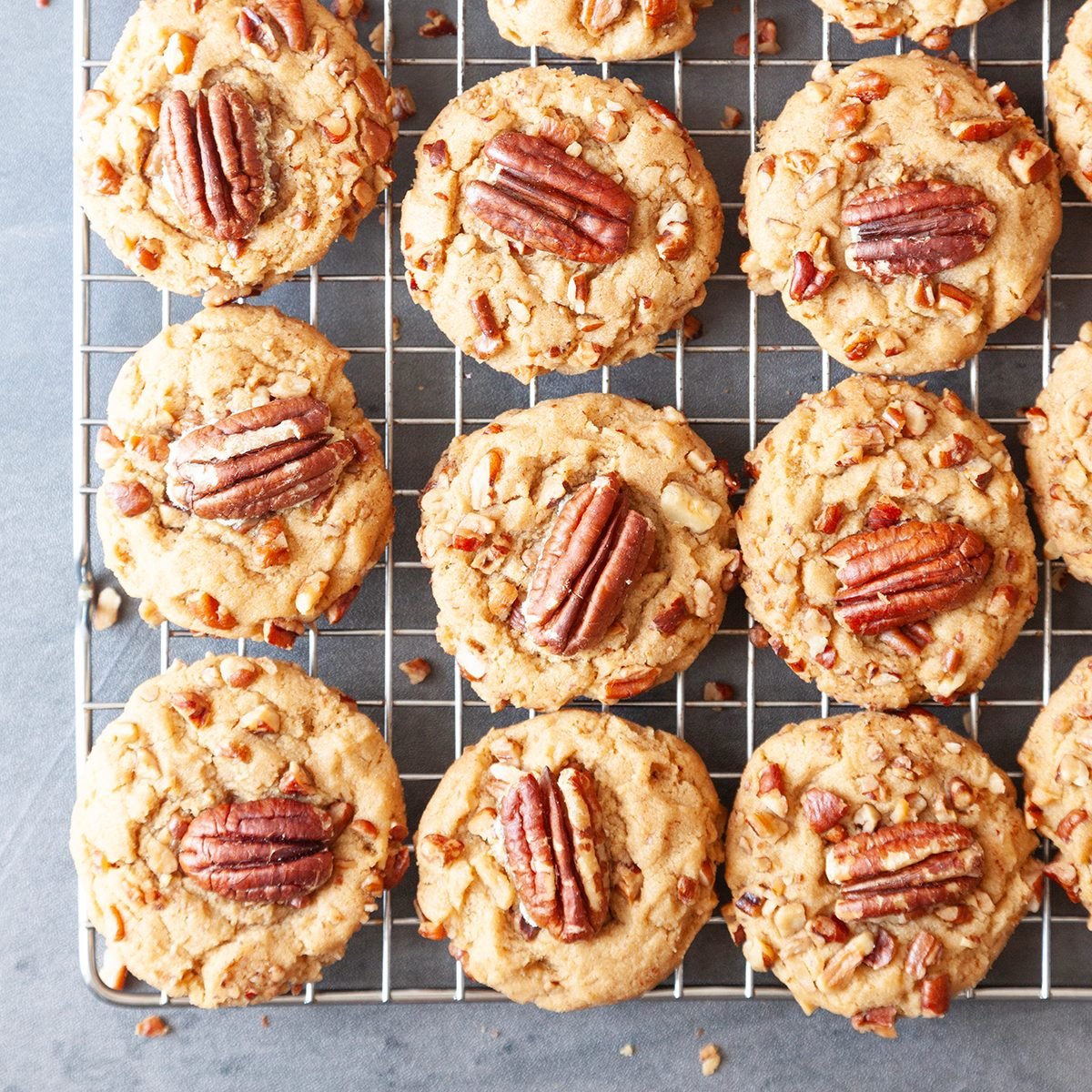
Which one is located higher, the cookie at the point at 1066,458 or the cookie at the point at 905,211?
the cookie at the point at 905,211

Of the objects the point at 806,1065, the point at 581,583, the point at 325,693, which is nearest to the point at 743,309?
the point at 581,583

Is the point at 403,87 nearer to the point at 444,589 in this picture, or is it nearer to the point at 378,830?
the point at 444,589

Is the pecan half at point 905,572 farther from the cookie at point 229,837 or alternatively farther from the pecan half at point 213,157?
the pecan half at point 213,157

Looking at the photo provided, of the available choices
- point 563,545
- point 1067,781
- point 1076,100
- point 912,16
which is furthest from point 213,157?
point 1067,781

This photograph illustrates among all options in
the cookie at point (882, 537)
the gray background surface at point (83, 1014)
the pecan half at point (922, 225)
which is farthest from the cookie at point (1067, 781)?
the pecan half at point (922, 225)

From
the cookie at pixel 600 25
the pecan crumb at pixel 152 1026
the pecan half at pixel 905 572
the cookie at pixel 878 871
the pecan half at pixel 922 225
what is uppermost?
the cookie at pixel 600 25

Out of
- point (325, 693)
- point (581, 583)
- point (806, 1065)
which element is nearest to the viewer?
point (581, 583)

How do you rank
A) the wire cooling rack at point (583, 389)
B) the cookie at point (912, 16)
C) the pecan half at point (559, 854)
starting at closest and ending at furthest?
1. the pecan half at point (559, 854)
2. the cookie at point (912, 16)
3. the wire cooling rack at point (583, 389)
